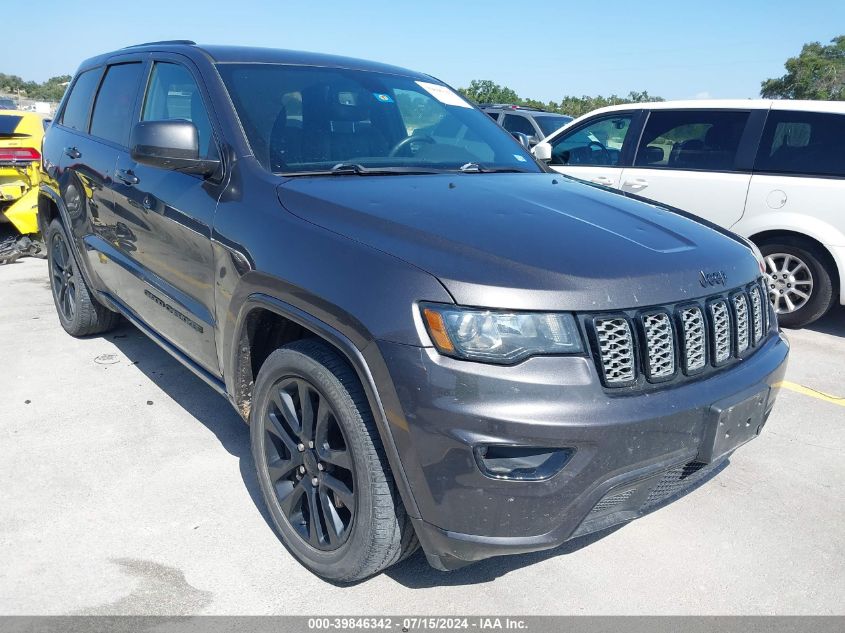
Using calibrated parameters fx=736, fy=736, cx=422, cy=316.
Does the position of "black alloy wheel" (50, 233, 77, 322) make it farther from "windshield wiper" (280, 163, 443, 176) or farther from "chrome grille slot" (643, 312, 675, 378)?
A: "chrome grille slot" (643, 312, 675, 378)

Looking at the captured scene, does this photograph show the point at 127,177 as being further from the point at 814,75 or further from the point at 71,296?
the point at 814,75

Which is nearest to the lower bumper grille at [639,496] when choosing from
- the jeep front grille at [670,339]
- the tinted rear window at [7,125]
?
the jeep front grille at [670,339]

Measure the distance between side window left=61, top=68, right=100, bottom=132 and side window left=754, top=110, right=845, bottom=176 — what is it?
4.92m

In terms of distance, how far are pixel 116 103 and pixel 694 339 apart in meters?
3.39

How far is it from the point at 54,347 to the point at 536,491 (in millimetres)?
4146

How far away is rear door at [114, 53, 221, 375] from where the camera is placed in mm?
3006

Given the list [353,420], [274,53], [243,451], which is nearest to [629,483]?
[353,420]

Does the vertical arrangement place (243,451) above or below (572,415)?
below

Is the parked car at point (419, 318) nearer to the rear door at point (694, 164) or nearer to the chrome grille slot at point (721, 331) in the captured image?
the chrome grille slot at point (721, 331)

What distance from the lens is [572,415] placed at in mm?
2010

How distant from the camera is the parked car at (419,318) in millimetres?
2037

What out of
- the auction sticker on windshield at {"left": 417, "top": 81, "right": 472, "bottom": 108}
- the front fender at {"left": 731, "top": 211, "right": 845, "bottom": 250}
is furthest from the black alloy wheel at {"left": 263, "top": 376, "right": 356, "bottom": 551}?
the front fender at {"left": 731, "top": 211, "right": 845, "bottom": 250}

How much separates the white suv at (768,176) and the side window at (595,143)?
15 centimetres

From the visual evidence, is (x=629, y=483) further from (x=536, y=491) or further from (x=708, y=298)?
(x=708, y=298)
